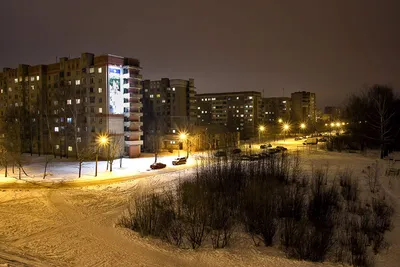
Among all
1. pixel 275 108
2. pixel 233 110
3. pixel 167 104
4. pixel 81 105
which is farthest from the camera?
pixel 275 108

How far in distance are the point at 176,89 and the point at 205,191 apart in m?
66.3

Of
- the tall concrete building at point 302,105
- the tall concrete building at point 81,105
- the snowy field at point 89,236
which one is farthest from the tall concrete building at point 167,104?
the tall concrete building at point 302,105

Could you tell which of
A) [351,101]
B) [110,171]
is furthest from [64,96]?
[351,101]

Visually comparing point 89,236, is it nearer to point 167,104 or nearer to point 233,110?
point 167,104

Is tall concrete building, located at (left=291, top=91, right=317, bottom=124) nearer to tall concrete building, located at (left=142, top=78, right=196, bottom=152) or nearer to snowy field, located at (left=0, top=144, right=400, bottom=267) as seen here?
tall concrete building, located at (left=142, top=78, right=196, bottom=152)

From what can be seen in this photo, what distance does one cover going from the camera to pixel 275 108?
154m

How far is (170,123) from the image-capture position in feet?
291

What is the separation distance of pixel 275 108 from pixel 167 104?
7755 centimetres

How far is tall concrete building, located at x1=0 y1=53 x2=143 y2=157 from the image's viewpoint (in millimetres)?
57750

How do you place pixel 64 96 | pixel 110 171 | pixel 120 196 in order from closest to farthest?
pixel 120 196
pixel 110 171
pixel 64 96

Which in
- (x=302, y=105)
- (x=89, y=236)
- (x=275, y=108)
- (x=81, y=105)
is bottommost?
(x=89, y=236)

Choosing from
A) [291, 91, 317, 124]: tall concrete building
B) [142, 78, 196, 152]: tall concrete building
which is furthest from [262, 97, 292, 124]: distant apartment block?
[142, 78, 196, 152]: tall concrete building

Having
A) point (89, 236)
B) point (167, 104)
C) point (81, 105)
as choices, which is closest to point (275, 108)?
point (167, 104)

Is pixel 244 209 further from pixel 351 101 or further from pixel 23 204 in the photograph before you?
pixel 351 101
